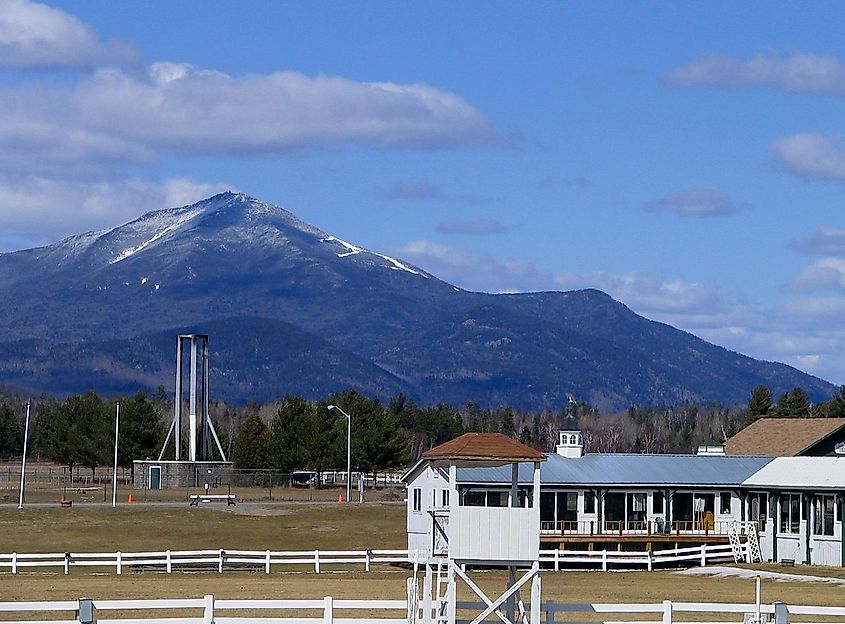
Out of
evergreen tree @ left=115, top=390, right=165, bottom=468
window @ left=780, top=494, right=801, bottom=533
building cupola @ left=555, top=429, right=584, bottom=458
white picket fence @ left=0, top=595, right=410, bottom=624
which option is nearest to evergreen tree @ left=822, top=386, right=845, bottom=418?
evergreen tree @ left=115, top=390, right=165, bottom=468

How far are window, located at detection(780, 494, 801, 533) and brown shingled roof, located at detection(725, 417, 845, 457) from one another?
11700 millimetres

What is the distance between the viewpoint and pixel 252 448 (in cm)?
14762

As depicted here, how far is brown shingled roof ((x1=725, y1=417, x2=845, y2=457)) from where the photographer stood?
78.2 metres

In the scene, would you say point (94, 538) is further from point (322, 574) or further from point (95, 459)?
point (95, 459)

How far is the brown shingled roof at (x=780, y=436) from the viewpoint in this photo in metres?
78.2

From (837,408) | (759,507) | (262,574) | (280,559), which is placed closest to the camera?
(262,574)

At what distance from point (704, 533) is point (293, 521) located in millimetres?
30572

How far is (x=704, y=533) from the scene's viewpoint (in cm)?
6788

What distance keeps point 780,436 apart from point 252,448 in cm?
7499

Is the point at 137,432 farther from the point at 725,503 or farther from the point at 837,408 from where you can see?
the point at 725,503

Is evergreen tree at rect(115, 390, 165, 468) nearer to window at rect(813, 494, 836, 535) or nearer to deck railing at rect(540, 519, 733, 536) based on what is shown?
deck railing at rect(540, 519, 733, 536)

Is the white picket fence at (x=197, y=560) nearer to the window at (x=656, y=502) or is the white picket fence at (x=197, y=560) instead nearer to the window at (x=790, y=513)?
the window at (x=656, y=502)

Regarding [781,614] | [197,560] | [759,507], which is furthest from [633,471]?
[781,614]

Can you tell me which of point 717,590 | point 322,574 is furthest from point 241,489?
point 717,590
